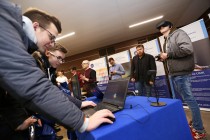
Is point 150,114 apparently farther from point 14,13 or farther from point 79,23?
point 79,23

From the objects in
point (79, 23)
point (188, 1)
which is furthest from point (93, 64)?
point (188, 1)

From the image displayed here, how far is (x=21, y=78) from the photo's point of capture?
1.59 feet

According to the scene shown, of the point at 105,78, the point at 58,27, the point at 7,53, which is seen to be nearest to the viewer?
the point at 7,53

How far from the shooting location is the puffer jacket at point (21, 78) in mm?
471

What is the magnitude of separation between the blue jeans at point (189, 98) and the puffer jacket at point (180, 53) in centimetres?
9

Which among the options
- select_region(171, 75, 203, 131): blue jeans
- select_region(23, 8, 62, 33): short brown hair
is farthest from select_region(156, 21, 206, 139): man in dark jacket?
select_region(23, 8, 62, 33): short brown hair

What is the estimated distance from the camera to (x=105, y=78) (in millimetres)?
5875

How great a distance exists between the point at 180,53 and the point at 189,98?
0.56 metres

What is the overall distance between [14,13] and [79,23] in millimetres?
4332

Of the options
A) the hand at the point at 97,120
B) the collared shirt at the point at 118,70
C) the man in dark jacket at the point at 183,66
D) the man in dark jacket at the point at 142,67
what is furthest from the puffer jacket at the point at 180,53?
the collared shirt at the point at 118,70

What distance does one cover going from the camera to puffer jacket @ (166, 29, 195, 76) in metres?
1.81

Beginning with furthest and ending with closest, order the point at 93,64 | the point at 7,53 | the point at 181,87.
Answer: the point at 93,64 < the point at 181,87 < the point at 7,53

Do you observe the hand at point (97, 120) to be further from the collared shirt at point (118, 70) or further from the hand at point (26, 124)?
the collared shirt at point (118, 70)

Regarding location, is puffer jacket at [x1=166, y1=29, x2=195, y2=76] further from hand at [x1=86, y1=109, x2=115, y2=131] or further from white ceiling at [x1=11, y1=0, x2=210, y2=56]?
white ceiling at [x1=11, y1=0, x2=210, y2=56]
